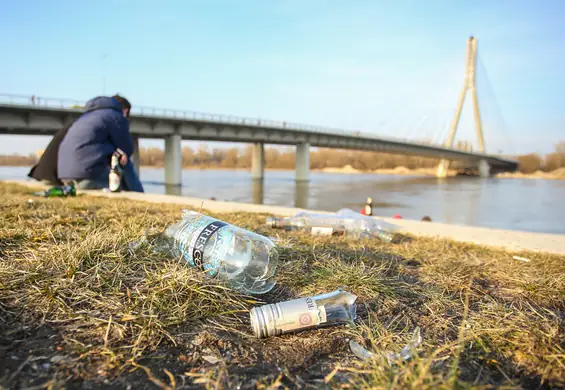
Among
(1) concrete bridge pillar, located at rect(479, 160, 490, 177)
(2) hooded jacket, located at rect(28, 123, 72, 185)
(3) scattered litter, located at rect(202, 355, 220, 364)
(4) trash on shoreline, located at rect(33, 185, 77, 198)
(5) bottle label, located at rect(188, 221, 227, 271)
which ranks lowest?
(3) scattered litter, located at rect(202, 355, 220, 364)

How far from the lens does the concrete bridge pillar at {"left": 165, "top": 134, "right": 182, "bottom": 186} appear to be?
94.7ft

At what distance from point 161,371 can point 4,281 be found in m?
0.86

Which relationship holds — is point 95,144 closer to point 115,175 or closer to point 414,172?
point 115,175

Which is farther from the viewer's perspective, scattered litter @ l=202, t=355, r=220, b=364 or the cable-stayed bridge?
the cable-stayed bridge

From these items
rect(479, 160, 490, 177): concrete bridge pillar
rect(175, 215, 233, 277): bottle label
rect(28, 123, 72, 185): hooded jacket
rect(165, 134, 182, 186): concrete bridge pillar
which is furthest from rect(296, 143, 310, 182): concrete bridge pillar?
rect(175, 215, 233, 277): bottle label

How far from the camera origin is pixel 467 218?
12.1m

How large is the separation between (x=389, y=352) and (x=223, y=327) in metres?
0.63

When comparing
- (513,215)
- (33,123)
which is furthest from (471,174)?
(33,123)

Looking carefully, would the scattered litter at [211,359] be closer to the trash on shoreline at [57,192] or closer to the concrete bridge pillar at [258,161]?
the trash on shoreline at [57,192]

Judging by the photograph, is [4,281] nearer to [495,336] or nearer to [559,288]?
[495,336]

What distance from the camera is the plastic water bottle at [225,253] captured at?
5.84 feet

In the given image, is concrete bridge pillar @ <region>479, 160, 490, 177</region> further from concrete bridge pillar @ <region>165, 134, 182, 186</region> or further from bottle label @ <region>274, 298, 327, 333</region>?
bottle label @ <region>274, 298, 327, 333</region>

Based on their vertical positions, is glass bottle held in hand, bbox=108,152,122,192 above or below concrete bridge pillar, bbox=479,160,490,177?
below

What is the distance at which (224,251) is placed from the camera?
183 centimetres
